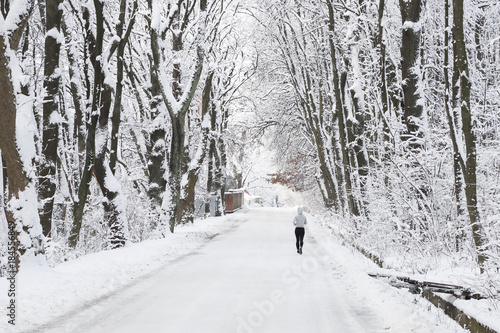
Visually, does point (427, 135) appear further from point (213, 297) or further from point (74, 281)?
point (74, 281)

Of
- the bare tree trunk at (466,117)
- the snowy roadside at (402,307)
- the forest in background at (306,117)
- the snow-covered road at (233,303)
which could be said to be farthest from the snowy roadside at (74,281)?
the bare tree trunk at (466,117)

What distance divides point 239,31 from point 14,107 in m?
30.0

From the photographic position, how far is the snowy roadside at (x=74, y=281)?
28.7 feet

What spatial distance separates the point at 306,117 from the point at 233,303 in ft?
86.8

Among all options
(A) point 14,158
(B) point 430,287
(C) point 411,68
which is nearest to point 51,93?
(A) point 14,158

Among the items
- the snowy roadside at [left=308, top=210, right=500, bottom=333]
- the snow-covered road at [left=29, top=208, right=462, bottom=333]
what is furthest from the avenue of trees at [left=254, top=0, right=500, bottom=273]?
the snow-covered road at [left=29, top=208, right=462, bottom=333]

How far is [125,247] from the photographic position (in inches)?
720

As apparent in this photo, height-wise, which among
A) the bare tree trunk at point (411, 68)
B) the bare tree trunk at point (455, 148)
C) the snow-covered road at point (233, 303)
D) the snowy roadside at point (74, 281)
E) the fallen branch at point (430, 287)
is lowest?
the snow-covered road at point (233, 303)

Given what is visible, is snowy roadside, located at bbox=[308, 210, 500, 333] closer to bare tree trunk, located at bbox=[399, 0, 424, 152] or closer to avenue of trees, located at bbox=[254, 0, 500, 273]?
avenue of trees, located at bbox=[254, 0, 500, 273]

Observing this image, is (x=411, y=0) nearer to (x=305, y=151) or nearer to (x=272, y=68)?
(x=272, y=68)

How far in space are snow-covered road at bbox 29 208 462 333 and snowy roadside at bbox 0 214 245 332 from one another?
33 centimetres

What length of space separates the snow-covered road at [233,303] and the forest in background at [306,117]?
180 centimetres

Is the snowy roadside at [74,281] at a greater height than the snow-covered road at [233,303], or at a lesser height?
greater

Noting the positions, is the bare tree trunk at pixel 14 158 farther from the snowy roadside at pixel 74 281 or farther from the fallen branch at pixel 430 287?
the fallen branch at pixel 430 287
